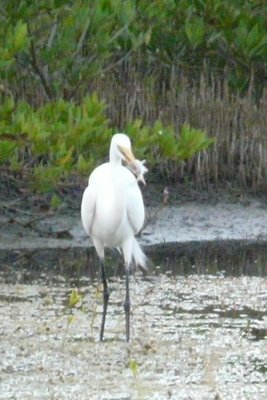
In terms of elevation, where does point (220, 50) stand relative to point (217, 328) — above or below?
above

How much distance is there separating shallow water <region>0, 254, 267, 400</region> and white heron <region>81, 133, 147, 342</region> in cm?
26

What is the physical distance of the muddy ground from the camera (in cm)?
639

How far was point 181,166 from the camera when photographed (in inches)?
457

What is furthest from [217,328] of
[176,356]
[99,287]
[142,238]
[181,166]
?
[181,166]

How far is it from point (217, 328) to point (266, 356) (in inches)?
28.9

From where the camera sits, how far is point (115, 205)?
306 inches

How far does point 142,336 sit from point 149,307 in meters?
0.82

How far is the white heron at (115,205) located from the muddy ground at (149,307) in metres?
0.38

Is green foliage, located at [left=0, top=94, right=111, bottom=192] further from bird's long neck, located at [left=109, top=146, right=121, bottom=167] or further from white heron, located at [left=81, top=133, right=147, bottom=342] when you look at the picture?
bird's long neck, located at [left=109, top=146, right=121, bottom=167]

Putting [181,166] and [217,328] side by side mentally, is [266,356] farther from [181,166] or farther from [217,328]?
[181,166]

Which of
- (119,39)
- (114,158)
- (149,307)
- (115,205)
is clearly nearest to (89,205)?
(115,205)

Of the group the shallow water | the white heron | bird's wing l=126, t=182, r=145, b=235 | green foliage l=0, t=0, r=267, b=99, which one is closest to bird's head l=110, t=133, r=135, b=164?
the white heron

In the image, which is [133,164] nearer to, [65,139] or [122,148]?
[122,148]

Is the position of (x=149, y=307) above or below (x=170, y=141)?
below
